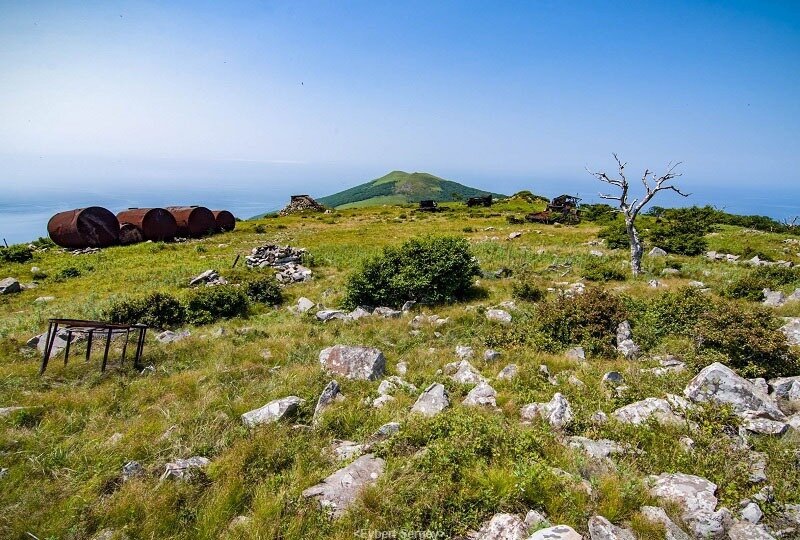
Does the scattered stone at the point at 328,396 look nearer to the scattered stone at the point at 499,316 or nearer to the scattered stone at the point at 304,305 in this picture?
the scattered stone at the point at 499,316

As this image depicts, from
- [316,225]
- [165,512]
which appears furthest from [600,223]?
[165,512]

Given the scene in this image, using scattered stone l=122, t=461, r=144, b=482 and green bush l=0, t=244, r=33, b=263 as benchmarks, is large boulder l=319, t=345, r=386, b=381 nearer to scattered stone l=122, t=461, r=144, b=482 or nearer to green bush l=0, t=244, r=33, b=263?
scattered stone l=122, t=461, r=144, b=482

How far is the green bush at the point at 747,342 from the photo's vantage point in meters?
7.86

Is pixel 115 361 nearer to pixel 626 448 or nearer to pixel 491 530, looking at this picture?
pixel 491 530

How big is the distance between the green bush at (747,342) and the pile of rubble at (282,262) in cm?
1616

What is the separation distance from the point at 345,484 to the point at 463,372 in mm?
4054

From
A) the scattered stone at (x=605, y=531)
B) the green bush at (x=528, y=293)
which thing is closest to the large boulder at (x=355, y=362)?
the scattered stone at (x=605, y=531)

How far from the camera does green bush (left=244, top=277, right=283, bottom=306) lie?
53.5 feet

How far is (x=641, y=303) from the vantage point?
12258mm

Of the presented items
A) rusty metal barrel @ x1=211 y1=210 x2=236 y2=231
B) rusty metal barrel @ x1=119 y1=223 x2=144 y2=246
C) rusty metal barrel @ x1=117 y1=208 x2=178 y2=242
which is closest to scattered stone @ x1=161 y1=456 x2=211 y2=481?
rusty metal barrel @ x1=119 y1=223 x2=144 y2=246

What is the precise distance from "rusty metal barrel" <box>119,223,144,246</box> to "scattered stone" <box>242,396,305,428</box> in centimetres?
3209

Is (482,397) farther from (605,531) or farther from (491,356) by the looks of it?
(605,531)

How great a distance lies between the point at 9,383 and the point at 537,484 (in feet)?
36.1

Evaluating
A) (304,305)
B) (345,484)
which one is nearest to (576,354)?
(345,484)
